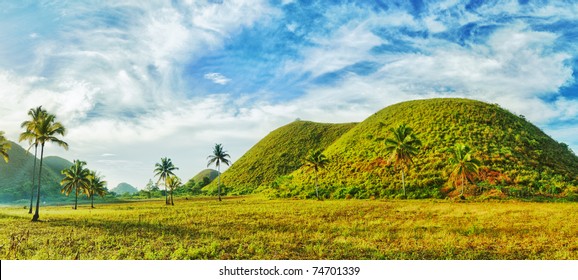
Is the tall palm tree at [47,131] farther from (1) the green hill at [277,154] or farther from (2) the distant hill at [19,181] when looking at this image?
(2) the distant hill at [19,181]

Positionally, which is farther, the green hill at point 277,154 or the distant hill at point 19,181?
the distant hill at point 19,181

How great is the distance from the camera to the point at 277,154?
12181 centimetres

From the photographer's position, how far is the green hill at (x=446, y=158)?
56.2 meters

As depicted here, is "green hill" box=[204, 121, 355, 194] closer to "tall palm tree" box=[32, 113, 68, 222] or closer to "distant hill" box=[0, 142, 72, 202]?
"distant hill" box=[0, 142, 72, 202]

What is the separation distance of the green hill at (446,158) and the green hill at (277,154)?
22895mm

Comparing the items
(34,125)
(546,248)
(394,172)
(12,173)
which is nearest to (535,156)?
(394,172)

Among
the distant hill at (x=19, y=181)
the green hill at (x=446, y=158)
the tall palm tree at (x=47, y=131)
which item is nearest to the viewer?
the tall palm tree at (x=47, y=131)

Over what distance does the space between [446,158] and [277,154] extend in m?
65.5

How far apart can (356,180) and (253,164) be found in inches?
2313

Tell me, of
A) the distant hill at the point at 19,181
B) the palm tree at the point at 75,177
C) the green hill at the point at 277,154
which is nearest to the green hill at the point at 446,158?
the green hill at the point at 277,154

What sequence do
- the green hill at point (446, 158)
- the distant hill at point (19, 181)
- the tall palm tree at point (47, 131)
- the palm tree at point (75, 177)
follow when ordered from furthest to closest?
1. the distant hill at point (19, 181)
2. the palm tree at point (75, 177)
3. the green hill at point (446, 158)
4. the tall palm tree at point (47, 131)

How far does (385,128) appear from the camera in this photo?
8950cm
